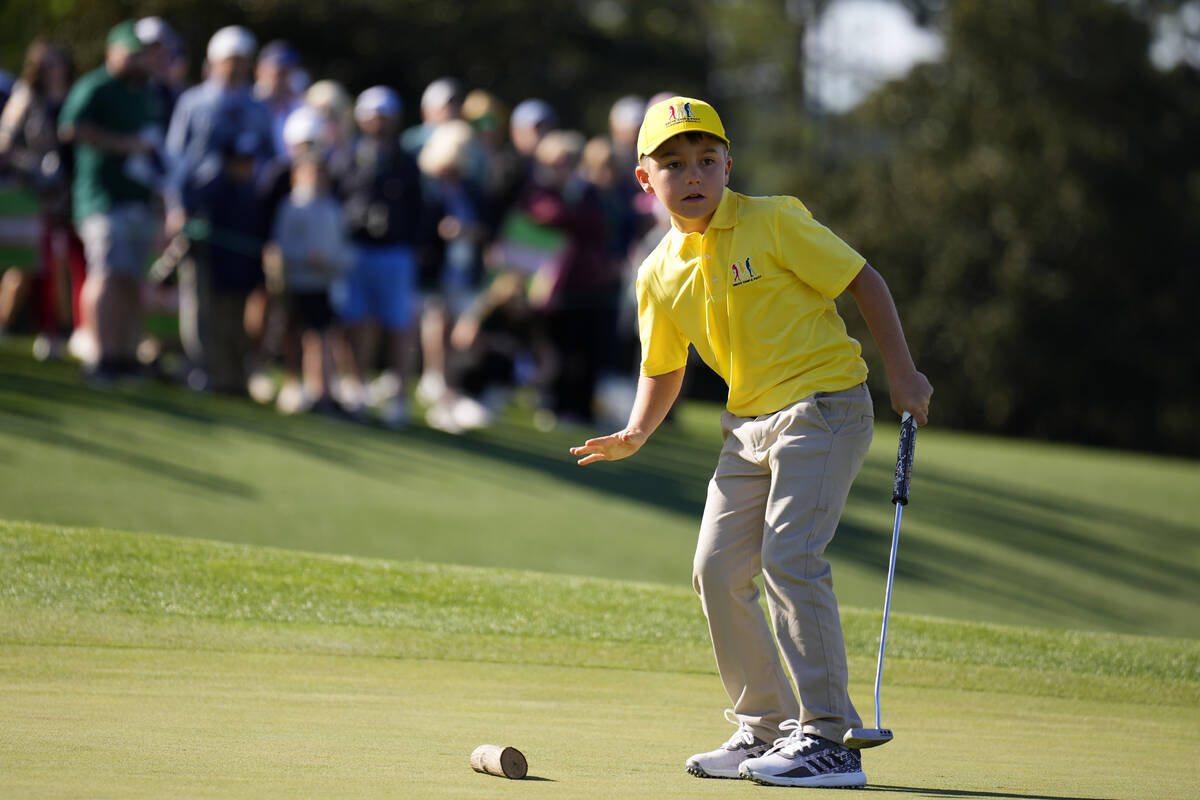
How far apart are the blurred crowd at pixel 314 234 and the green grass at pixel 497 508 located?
21.5 inches

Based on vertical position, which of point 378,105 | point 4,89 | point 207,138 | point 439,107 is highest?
point 439,107

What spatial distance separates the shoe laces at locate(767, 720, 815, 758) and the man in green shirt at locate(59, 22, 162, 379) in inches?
Result: 294

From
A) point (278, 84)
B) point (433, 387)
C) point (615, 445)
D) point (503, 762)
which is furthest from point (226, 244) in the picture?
point (503, 762)

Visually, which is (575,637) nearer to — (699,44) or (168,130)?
(168,130)

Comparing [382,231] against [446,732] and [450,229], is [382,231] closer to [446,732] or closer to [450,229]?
[450,229]

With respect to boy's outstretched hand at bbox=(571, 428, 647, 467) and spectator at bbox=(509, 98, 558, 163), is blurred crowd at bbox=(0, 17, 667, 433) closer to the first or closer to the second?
spectator at bbox=(509, 98, 558, 163)

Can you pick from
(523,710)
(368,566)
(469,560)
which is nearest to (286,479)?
(469,560)

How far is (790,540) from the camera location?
452cm

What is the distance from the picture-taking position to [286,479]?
9.83 metres

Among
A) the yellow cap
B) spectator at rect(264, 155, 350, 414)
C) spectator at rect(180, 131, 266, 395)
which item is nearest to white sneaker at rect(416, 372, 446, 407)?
spectator at rect(264, 155, 350, 414)

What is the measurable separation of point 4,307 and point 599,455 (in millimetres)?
9862

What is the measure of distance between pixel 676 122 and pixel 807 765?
1.72 m

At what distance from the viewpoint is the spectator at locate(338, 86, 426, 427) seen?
1155cm

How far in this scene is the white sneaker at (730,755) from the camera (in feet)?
14.6
